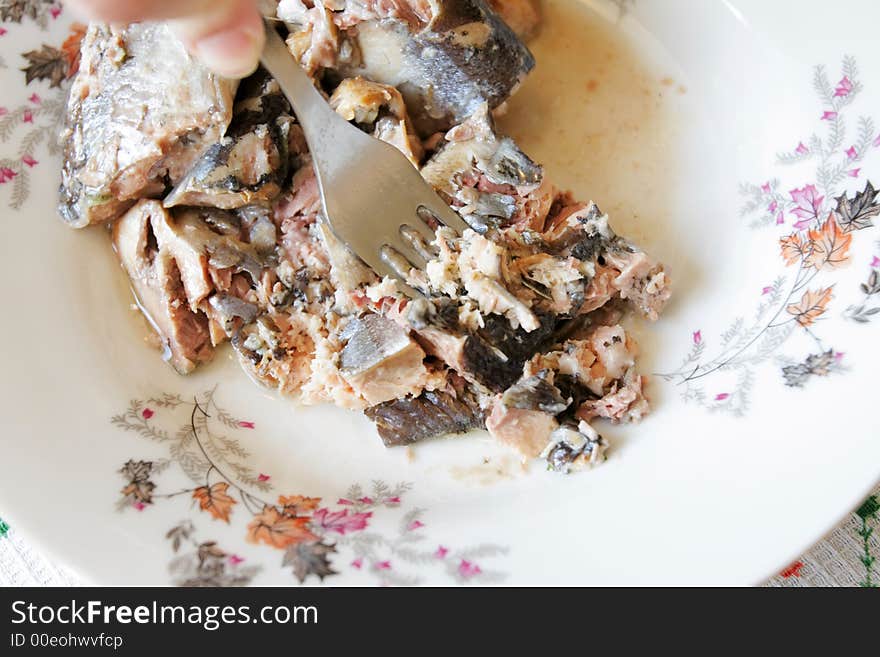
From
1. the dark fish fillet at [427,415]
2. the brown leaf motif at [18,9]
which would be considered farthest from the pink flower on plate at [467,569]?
the brown leaf motif at [18,9]

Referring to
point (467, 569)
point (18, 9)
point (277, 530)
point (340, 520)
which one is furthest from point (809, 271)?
point (18, 9)

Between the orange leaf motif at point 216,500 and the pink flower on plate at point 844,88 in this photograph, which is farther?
the pink flower on plate at point 844,88

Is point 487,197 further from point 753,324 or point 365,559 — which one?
point 365,559

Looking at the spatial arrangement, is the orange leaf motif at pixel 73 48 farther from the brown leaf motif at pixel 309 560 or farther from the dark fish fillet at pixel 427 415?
the brown leaf motif at pixel 309 560

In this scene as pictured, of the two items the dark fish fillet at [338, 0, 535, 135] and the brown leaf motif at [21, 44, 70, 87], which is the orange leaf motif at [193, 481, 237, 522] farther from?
the brown leaf motif at [21, 44, 70, 87]

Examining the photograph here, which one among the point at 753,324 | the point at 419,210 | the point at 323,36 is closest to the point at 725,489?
the point at 753,324

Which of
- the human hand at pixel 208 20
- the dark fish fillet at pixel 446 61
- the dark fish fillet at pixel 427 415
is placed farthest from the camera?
the dark fish fillet at pixel 446 61

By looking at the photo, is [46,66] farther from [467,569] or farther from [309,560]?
[467,569]

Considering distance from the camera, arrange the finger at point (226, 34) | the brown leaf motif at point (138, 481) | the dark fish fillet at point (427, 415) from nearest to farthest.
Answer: the finger at point (226, 34) < the brown leaf motif at point (138, 481) < the dark fish fillet at point (427, 415)
